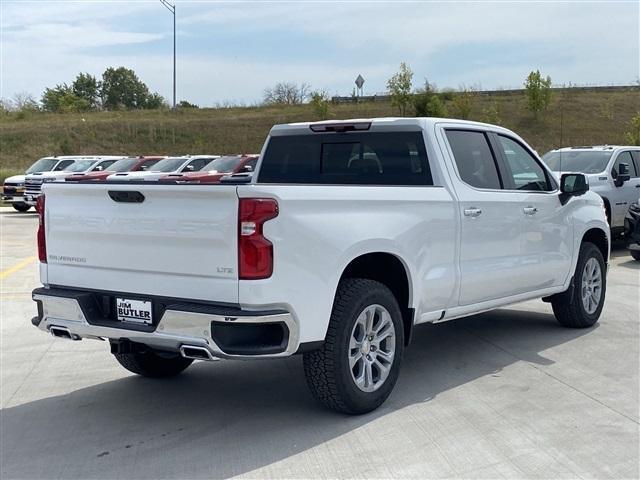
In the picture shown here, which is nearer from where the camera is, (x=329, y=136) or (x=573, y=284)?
(x=329, y=136)

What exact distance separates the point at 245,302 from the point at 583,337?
14.0ft

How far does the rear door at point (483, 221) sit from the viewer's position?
5.99m

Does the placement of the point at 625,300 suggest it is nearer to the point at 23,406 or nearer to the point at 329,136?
the point at 329,136

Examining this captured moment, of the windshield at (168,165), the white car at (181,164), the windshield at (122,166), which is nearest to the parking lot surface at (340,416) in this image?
the white car at (181,164)

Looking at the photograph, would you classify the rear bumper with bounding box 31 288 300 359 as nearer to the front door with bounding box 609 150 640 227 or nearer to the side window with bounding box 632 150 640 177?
the front door with bounding box 609 150 640 227

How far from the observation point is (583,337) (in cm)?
739

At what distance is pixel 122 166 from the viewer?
2516cm

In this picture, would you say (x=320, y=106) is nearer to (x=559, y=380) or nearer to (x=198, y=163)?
(x=198, y=163)

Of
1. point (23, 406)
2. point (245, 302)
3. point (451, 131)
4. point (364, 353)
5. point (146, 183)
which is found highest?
point (451, 131)

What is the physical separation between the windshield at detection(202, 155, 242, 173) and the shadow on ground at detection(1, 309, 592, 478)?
571 inches

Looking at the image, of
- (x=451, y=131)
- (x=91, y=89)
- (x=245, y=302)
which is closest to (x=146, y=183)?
(x=245, y=302)

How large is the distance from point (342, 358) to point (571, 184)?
344cm

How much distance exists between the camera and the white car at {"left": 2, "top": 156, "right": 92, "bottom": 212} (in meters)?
25.0

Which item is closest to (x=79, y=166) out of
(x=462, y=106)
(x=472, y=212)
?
(x=472, y=212)
